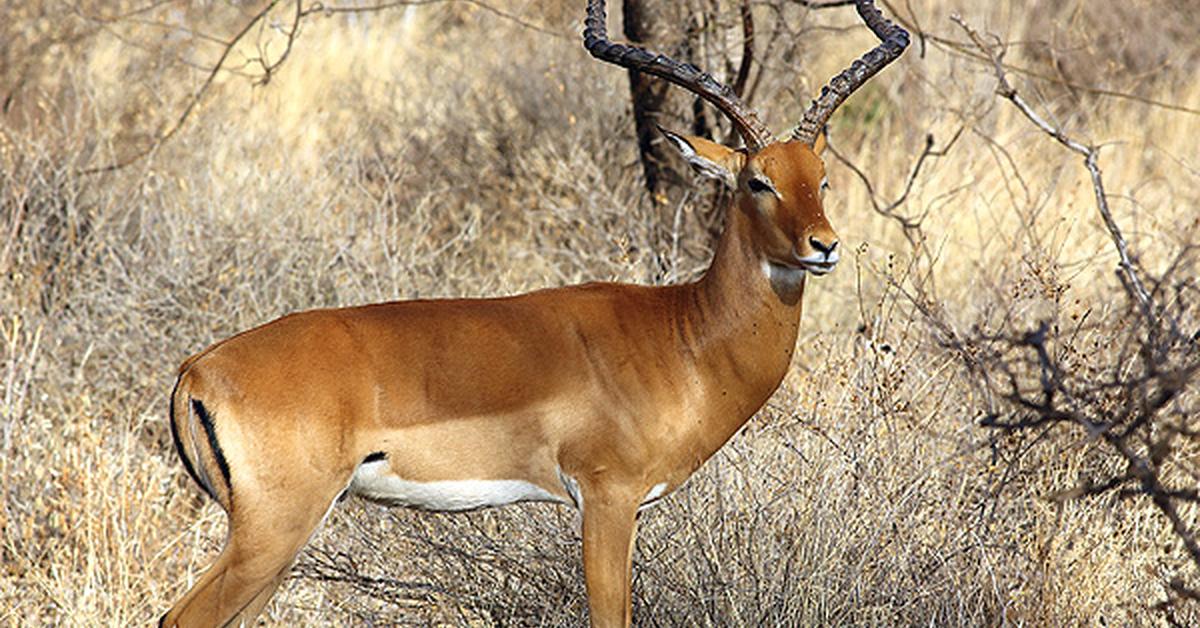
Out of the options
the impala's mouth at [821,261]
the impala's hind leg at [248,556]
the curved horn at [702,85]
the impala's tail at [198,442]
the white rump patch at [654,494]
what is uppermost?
the curved horn at [702,85]

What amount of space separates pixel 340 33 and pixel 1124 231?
696 centimetres

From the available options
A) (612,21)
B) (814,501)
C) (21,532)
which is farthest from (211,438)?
(612,21)

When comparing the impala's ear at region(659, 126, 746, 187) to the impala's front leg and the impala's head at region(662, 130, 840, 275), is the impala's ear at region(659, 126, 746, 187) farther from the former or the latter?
the impala's front leg

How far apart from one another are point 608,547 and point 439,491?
482 mm

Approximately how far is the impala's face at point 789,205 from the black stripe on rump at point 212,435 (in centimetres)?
157

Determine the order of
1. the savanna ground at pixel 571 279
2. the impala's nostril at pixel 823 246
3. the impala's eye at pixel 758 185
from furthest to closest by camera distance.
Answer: the savanna ground at pixel 571 279 < the impala's eye at pixel 758 185 < the impala's nostril at pixel 823 246

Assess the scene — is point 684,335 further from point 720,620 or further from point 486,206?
point 486,206

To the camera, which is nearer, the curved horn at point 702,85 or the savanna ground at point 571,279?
the curved horn at point 702,85

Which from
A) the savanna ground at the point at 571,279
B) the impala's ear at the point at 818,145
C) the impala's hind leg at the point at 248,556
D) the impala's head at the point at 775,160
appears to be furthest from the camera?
the savanna ground at the point at 571,279

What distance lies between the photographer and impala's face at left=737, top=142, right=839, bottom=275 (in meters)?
4.30

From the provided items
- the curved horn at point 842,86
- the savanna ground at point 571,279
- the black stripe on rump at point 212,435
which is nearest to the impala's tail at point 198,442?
the black stripe on rump at point 212,435

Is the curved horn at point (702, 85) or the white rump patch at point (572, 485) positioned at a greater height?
the curved horn at point (702, 85)

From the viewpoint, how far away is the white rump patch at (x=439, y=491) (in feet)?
14.1

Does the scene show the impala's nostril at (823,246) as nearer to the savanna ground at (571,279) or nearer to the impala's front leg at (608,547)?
the savanna ground at (571,279)
